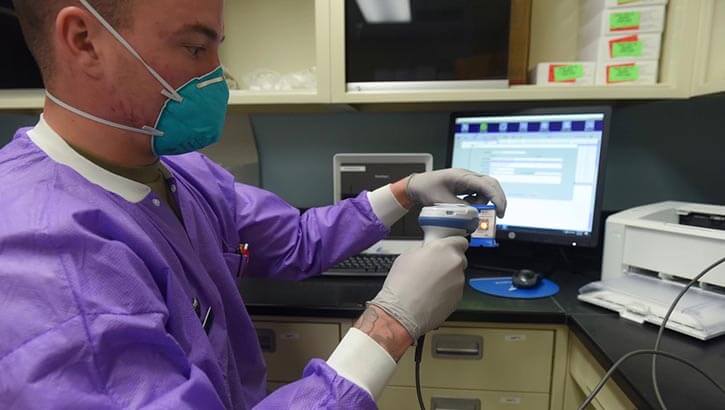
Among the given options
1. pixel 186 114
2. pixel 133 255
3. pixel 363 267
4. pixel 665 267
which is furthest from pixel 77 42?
pixel 665 267

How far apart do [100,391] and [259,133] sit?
1.30 metres

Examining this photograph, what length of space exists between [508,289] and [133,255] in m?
0.93

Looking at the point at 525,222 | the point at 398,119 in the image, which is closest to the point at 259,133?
the point at 398,119

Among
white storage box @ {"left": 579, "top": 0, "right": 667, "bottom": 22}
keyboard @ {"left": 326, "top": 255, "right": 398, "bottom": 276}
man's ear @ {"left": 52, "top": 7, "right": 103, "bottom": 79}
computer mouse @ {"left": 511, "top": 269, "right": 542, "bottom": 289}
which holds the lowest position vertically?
computer mouse @ {"left": 511, "top": 269, "right": 542, "bottom": 289}

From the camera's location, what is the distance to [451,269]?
27.3 inches

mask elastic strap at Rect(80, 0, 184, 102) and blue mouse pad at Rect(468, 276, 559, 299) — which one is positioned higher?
mask elastic strap at Rect(80, 0, 184, 102)

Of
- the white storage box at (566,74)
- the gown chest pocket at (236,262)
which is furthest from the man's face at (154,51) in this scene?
the white storage box at (566,74)

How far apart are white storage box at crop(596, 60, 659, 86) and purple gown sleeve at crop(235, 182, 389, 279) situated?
732 millimetres

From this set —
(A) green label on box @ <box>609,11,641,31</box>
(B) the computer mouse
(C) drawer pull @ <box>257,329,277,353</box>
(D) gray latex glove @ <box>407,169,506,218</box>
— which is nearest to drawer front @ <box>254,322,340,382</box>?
(C) drawer pull @ <box>257,329,277,353</box>

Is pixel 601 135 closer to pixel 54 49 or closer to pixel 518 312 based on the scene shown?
pixel 518 312

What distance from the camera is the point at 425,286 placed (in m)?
0.66

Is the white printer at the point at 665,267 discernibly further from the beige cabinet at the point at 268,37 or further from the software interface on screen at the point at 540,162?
the beige cabinet at the point at 268,37

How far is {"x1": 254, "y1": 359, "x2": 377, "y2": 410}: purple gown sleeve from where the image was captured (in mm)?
512

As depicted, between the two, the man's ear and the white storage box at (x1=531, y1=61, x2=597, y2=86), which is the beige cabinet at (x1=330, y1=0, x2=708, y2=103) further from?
the man's ear
